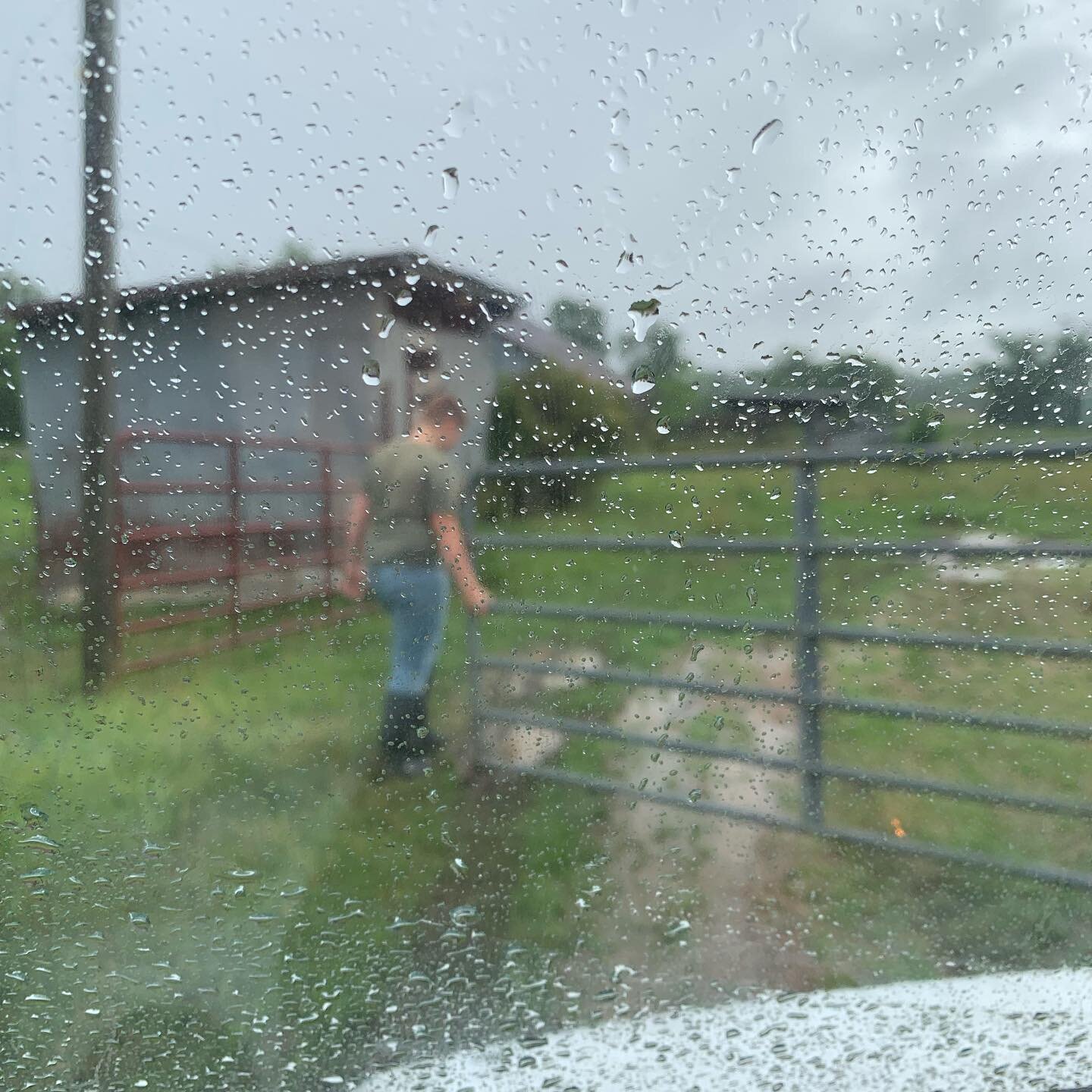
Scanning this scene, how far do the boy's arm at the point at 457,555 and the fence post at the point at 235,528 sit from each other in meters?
0.25

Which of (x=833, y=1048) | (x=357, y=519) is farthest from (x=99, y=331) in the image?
(x=833, y=1048)

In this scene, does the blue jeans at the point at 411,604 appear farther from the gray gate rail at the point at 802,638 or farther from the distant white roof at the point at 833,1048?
the distant white roof at the point at 833,1048

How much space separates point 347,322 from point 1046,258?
3.10 feet

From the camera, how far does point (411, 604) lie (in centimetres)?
124

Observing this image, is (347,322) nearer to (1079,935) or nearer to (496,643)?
(496,643)

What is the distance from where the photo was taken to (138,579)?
47.7 inches

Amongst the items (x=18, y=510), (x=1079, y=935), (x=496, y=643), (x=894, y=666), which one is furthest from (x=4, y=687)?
(x=1079, y=935)

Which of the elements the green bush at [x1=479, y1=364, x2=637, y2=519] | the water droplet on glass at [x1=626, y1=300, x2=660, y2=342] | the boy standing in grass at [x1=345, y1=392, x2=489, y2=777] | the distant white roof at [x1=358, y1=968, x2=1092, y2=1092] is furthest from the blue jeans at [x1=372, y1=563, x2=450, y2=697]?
the distant white roof at [x1=358, y1=968, x2=1092, y2=1092]

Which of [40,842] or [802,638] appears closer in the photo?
[40,842]

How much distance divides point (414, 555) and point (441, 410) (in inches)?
7.8

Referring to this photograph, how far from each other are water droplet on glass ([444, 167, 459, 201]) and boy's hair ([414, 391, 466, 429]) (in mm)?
247

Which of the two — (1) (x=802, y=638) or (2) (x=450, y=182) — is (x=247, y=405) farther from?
(1) (x=802, y=638)

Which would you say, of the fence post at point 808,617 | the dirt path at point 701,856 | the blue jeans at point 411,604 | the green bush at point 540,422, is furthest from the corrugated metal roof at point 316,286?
the dirt path at point 701,856

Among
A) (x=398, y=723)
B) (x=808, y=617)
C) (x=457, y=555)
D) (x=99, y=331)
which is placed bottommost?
(x=398, y=723)
